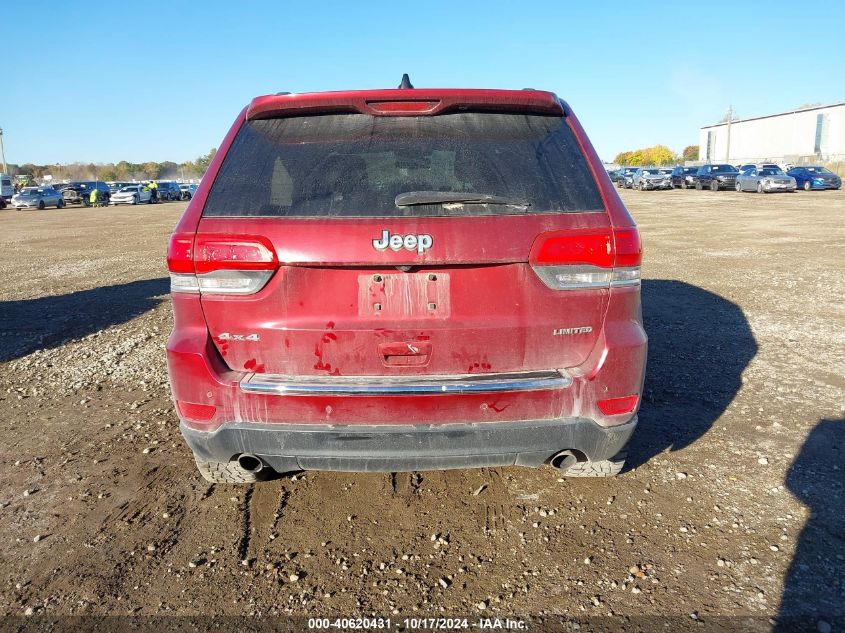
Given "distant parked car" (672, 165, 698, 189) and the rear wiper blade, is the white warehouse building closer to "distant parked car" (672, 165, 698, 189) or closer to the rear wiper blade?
"distant parked car" (672, 165, 698, 189)

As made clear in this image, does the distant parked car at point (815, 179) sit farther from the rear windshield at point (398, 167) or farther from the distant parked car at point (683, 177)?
the rear windshield at point (398, 167)

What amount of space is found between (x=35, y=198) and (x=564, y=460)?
2038 inches

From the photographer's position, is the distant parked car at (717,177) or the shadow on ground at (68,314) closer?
the shadow on ground at (68,314)

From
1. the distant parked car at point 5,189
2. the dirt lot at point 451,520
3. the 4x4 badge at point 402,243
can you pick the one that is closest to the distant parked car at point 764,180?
the dirt lot at point 451,520

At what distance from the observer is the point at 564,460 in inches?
112

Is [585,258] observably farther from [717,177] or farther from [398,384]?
[717,177]

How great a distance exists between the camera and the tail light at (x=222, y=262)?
2.50 metres

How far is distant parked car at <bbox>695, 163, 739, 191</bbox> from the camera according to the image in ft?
134

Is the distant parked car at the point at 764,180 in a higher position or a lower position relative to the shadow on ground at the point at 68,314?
higher

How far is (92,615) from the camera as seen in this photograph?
2.43 m

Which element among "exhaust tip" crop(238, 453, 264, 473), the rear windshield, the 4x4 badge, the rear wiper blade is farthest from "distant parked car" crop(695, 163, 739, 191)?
"exhaust tip" crop(238, 453, 264, 473)

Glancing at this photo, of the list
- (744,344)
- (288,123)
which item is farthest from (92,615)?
(744,344)

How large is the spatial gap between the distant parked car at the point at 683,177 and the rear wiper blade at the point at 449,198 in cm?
4909

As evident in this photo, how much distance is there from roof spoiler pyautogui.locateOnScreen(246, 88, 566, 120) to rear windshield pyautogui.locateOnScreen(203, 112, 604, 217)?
0.04 m
